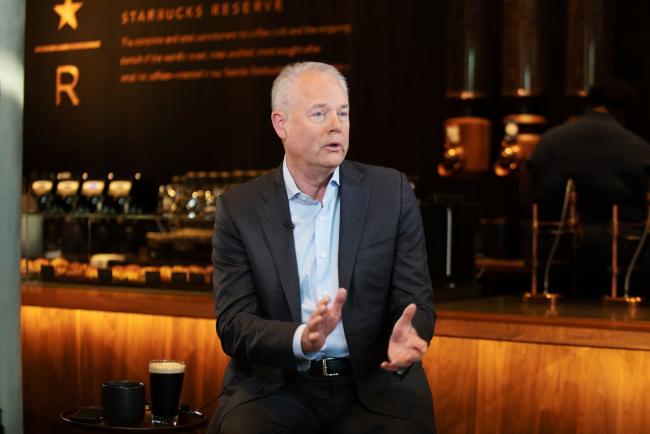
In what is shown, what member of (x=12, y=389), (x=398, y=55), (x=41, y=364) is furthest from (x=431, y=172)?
(x=12, y=389)

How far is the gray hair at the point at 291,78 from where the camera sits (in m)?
2.97

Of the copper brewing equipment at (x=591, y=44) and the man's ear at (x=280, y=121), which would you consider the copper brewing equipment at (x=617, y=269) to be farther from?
the copper brewing equipment at (x=591, y=44)

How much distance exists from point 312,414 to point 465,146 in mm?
4229

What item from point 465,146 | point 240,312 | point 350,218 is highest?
point 465,146

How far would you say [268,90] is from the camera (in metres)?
7.58

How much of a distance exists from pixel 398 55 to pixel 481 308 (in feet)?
11.2

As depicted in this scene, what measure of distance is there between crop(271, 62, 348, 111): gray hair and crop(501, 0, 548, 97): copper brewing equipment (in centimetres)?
394

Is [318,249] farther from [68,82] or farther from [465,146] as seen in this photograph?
[68,82]

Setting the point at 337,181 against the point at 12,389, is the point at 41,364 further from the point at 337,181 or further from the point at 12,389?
the point at 337,181

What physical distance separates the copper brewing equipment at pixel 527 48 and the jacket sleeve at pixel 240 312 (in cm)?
399

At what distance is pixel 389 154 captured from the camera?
Result: 24.0ft

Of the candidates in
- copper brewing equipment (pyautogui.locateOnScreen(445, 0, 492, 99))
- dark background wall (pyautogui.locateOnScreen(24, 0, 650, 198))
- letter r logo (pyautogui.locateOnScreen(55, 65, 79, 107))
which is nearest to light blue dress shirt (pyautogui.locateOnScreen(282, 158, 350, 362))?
dark background wall (pyautogui.locateOnScreen(24, 0, 650, 198))

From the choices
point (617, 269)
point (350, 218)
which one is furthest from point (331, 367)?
point (617, 269)

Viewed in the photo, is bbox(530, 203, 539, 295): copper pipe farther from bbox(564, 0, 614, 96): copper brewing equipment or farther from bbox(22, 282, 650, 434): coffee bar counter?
bbox(564, 0, 614, 96): copper brewing equipment
